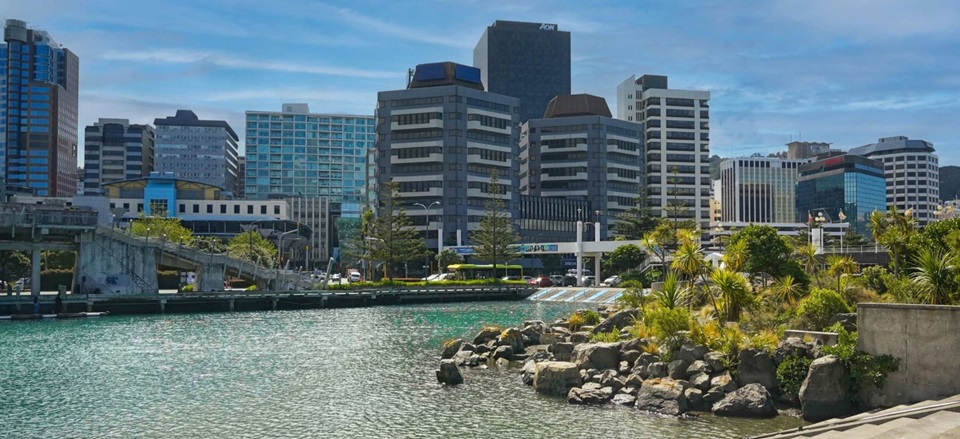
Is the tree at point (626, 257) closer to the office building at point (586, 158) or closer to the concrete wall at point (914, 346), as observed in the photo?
the office building at point (586, 158)

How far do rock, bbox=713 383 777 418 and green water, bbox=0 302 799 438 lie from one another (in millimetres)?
599

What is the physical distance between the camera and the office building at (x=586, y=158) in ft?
533

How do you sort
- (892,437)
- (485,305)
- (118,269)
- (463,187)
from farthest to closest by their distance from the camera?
(463,187), (485,305), (118,269), (892,437)

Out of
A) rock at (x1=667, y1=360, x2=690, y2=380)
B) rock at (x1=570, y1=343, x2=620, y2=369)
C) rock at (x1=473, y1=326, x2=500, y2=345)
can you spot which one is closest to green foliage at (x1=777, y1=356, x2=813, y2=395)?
rock at (x1=667, y1=360, x2=690, y2=380)

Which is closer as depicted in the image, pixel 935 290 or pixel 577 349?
pixel 935 290

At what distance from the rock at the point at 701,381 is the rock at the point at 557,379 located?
170 inches

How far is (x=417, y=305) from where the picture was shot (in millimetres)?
88562

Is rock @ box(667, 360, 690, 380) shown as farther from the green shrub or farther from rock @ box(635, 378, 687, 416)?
the green shrub

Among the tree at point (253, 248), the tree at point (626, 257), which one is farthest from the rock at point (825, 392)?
the tree at point (253, 248)

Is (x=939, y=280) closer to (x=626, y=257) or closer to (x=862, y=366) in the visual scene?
(x=862, y=366)

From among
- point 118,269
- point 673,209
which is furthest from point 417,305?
point 673,209

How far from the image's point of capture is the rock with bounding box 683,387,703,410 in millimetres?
26172

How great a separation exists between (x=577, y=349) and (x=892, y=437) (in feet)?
55.4

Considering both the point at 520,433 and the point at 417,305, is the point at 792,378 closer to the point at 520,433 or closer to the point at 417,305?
the point at 520,433
